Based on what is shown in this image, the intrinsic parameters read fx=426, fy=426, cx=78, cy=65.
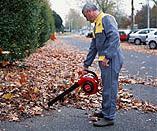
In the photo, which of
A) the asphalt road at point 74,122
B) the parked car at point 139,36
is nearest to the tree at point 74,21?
the parked car at point 139,36

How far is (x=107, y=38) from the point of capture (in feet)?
21.7

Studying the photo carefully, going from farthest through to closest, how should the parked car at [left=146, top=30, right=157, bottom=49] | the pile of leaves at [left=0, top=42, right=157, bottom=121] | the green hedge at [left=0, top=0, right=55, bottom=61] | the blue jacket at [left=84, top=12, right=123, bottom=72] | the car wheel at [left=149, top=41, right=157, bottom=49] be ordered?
the car wheel at [left=149, top=41, right=157, bottom=49] → the parked car at [left=146, top=30, right=157, bottom=49] → the green hedge at [left=0, top=0, right=55, bottom=61] → the pile of leaves at [left=0, top=42, right=157, bottom=121] → the blue jacket at [left=84, top=12, right=123, bottom=72]

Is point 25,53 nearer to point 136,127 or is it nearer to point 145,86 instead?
point 145,86

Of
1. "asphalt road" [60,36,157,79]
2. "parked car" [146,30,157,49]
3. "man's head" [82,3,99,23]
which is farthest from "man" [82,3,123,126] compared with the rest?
"parked car" [146,30,157,49]

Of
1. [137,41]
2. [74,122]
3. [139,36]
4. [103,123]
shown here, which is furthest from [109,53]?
[137,41]

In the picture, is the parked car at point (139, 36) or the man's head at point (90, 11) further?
the parked car at point (139, 36)

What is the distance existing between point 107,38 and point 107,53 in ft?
0.84

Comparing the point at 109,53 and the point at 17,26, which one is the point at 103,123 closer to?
the point at 109,53

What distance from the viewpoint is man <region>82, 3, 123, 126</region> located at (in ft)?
21.5

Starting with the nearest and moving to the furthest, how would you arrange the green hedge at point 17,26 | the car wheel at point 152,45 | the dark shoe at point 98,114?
the dark shoe at point 98,114
the green hedge at point 17,26
the car wheel at point 152,45

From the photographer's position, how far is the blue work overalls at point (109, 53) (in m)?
6.55

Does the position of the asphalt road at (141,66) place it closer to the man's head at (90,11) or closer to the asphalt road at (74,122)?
the asphalt road at (74,122)

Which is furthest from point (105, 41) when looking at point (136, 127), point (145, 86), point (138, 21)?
point (138, 21)

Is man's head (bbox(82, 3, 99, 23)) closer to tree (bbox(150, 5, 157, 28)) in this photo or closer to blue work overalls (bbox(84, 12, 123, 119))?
blue work overalls (bbox(84, 12, 123, 119))
